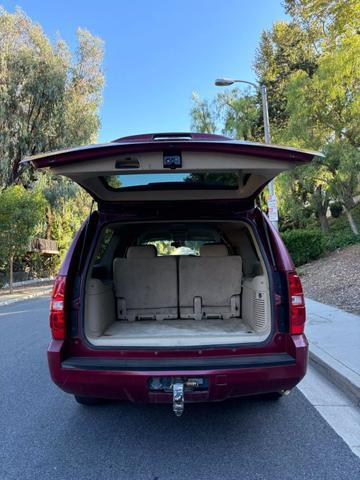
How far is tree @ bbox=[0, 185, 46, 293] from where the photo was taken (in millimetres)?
16516

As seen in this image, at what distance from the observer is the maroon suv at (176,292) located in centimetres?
303

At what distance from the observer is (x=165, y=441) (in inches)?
136

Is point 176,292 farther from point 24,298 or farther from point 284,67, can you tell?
point 284,67

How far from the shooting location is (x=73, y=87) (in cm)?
2322

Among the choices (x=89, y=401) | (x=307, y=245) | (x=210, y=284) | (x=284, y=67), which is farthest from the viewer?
(x=284, y=67)

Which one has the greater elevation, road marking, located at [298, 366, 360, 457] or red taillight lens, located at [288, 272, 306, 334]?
red taillight lens, located at [288, 272, 306, 334]

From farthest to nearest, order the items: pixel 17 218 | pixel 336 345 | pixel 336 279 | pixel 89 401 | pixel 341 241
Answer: pixel 17 218, pixel 341 241, pixel 336 279, pixel 336 345, pixel 89 401

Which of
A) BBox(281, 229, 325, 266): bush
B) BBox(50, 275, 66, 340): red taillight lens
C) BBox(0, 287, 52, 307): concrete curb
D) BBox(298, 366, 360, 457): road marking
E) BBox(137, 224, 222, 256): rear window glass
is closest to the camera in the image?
BBox(50, 275, 66, 340): red taillight lens

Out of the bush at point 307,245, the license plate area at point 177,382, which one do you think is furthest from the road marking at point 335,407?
the bush at point 307,245

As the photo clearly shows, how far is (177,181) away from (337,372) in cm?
279

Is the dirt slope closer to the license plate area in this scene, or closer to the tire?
the tire

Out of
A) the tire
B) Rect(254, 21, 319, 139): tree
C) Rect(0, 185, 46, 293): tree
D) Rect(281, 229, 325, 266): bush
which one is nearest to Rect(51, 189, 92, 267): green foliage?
Rect(0, 185, 46, 293): tree

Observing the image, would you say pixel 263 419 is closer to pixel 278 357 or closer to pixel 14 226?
pixel 278 357

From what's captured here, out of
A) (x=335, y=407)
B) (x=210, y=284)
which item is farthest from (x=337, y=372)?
(x=210, y=284)
